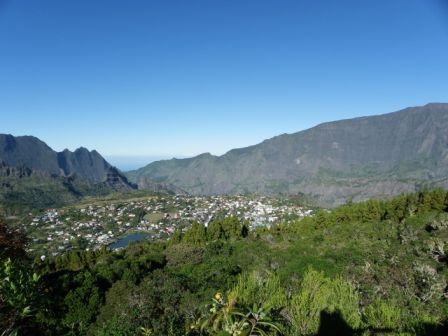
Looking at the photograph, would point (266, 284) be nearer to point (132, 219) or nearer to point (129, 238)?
point (129, 238)

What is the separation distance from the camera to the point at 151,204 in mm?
191125

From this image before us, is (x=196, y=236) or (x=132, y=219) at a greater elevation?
(x=196, y=236)

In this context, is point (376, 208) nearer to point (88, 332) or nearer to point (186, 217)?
point (88, 332)

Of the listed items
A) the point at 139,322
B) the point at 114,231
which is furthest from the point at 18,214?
the point at 139,322

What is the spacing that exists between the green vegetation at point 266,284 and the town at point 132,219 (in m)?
68.5

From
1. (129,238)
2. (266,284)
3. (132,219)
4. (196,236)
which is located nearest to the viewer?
(266,284)

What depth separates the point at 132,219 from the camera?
161m

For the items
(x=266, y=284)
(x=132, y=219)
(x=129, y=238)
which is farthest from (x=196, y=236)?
(x=132, y=219)

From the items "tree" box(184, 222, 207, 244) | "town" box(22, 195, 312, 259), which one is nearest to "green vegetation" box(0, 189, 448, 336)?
"tree" box(184, 222, 207, 244)

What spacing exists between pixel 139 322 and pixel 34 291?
769cm

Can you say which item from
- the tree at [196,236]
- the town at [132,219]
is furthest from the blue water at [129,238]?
the tree at [196,236]

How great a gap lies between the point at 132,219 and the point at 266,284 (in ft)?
509

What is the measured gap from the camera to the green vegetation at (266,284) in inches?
282

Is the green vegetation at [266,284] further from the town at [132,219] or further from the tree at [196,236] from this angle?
the town at [132,219]
